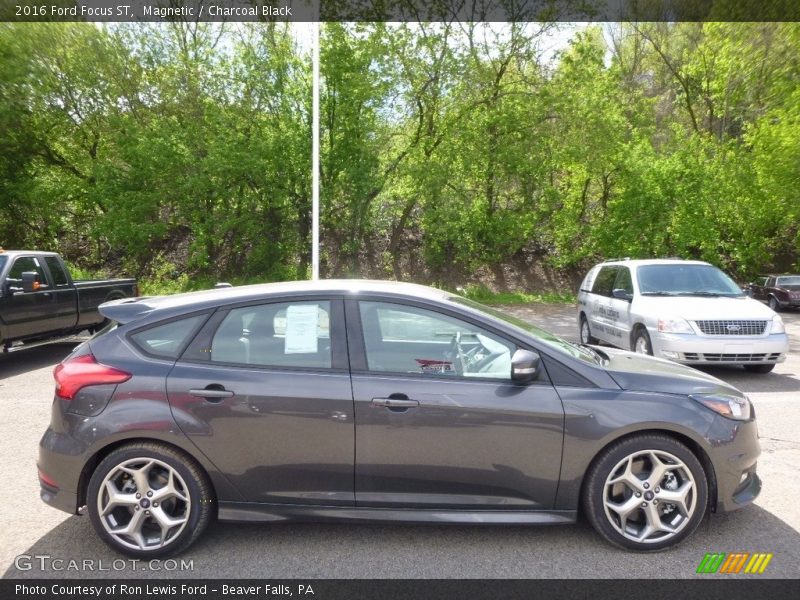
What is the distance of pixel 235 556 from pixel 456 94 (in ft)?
63.0

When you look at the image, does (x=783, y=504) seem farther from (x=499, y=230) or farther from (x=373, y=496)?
(x=499, y=230)

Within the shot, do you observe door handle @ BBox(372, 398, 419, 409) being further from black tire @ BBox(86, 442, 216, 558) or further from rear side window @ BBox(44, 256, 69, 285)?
rear side window @ BBox(44, 256, 69, 285)

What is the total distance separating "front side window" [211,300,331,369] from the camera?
333cm

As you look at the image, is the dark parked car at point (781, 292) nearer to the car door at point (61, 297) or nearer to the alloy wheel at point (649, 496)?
the alloy wheel at point (649, 496)

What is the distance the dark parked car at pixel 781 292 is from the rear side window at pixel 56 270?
1856 cm

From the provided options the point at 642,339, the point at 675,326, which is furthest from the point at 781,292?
the point at 675,326

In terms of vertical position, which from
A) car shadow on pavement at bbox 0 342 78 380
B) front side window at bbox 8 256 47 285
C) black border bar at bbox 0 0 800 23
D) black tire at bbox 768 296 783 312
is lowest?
car shadow on pavement at bbox 0 342 78 380

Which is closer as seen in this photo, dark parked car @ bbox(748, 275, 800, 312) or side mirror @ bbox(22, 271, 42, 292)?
side mirror @ bbox(22, 271, 42, 292)

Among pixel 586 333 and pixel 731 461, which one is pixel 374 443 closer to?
pixel 731 461

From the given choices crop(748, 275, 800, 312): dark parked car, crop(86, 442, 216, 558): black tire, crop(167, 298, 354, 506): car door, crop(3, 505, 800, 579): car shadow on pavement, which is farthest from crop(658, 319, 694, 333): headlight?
crop(748, 275, 800, 312): dark parked car

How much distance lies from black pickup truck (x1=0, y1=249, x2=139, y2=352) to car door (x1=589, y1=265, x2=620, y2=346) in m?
8.45

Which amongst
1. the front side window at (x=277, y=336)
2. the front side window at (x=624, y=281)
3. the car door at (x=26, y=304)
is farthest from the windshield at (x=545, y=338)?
the car door at (x=26, y=304)

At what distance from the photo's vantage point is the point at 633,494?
10.7ft

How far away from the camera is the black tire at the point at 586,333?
35.3 ft
